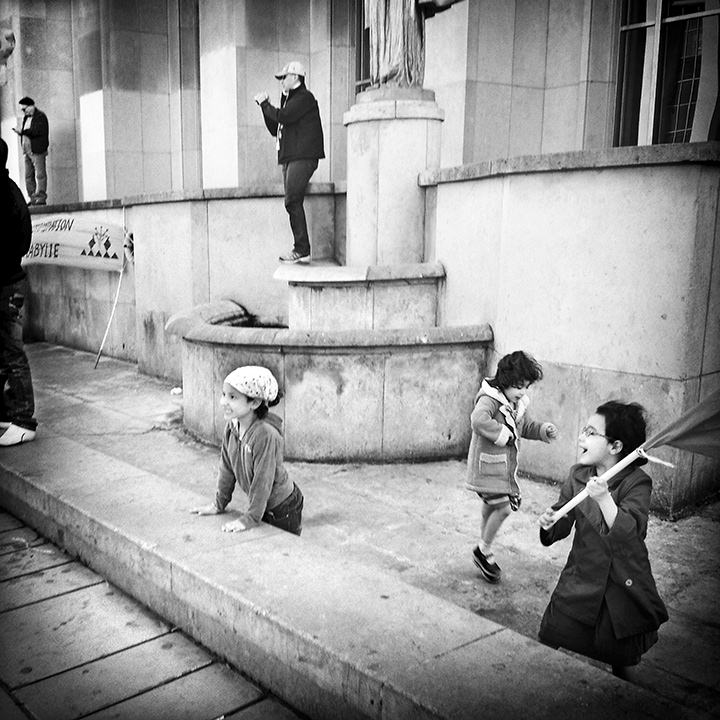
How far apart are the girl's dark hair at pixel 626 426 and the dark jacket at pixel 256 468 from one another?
1.83 metres

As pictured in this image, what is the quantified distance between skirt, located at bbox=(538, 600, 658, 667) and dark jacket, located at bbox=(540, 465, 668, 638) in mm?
31

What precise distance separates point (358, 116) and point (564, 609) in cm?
590

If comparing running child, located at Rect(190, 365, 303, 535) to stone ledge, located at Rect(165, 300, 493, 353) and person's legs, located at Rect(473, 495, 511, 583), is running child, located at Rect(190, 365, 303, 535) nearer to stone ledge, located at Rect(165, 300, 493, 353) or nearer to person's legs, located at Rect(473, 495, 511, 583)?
person's legs, located at Rect(473, 495, 511, 583)

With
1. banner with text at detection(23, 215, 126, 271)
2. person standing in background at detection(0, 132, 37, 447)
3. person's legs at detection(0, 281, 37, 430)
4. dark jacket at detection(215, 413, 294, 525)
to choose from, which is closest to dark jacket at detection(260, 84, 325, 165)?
banner with text at detection(23, 215, 126, 271)

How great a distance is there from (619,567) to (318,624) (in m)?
1.11

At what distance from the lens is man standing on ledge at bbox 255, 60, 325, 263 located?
877 cm

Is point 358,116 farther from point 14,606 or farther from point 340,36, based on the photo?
point 340,36

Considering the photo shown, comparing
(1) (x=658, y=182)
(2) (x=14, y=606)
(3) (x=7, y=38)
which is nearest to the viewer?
(2) (x=14, y=606)

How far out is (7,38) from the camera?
17562mm

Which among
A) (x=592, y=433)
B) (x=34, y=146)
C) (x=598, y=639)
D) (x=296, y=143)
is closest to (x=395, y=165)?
(x=296, y=143)

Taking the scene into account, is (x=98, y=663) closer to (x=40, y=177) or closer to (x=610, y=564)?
(x=610, y=564)

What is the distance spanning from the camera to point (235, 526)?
13.9 ft

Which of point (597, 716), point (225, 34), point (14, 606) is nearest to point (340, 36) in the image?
point (225, 34)

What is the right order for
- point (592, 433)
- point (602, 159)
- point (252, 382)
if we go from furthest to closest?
1. point (602, 159)
2. point (252, 382)
3. point (592, 433)
